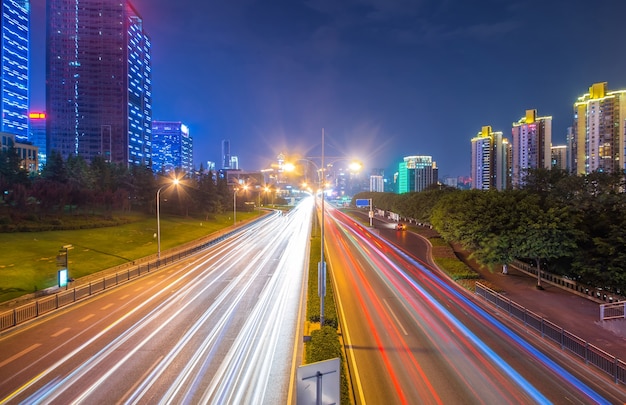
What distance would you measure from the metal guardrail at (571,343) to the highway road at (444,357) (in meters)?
0.52

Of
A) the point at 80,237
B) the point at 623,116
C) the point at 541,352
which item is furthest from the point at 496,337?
the point at 623,116

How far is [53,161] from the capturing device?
68000 millimetres

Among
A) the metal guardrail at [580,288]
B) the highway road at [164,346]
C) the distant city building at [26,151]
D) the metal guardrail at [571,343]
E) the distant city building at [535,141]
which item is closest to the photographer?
the highway road at [164,346]

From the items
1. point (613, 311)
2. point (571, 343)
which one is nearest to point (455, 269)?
point (613, 311)

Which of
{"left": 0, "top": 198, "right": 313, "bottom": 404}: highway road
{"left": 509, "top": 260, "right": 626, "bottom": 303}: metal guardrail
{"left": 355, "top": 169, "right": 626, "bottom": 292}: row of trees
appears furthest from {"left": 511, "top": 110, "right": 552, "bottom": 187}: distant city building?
{"left": 0, "top": 198, "right": 313, "bottom": 404}: highway road

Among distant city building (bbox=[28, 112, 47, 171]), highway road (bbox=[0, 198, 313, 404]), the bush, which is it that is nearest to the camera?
highway road (bbox=[0, 198, 313, 404])

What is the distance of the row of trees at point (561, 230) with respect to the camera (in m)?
24.6

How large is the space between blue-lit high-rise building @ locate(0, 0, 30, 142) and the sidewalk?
20357cm

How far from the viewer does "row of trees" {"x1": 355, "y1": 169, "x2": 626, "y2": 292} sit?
24625 mm

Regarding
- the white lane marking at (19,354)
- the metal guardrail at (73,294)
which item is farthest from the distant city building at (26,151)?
the white lane marking at (19,354)

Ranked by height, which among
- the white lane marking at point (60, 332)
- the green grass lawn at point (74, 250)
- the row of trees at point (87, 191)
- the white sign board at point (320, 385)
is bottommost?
the white lane marking at point (60, 332)

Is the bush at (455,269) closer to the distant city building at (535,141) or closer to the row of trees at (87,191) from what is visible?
the row of trees at (87,191)

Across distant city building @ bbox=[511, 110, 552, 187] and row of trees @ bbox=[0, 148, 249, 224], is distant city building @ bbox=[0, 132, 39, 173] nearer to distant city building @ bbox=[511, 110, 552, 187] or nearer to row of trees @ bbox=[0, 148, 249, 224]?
row of trees @ bbox=[0, 148, 249, 224]

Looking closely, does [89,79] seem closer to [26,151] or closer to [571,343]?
[26,151]
